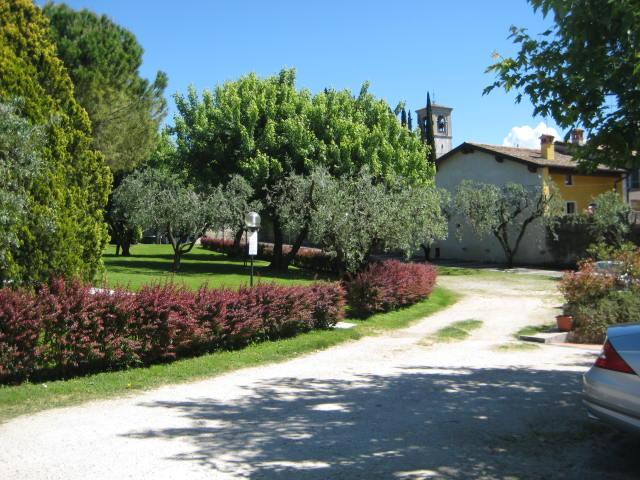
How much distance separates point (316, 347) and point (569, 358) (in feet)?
15.2

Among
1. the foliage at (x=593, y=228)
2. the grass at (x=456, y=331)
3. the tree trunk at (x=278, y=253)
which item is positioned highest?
the foliage at (x=593, y=228)

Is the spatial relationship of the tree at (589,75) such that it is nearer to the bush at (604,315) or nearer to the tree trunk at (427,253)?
the bush at (604,315)

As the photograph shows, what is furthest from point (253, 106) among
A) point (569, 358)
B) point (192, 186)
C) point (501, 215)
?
point (569, 358)

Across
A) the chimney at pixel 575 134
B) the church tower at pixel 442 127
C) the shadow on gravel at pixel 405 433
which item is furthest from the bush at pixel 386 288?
the church tower at pixel 442 127

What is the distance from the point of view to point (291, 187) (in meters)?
23.3

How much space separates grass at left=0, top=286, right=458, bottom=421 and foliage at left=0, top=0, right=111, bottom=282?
255 centimetres

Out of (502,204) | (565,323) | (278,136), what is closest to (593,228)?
(502,204)

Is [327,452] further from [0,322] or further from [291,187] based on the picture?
[291,187]

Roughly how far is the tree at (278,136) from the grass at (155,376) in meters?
13.0

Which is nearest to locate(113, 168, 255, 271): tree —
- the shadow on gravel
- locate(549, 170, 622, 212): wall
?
the shadow on gravel

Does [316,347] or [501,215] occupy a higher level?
[501,215]

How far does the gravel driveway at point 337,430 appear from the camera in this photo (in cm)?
488

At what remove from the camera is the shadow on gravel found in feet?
16.1

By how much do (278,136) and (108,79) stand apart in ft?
24.4
